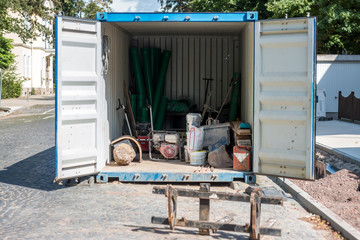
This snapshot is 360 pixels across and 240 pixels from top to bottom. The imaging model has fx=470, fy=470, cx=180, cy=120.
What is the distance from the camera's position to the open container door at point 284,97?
24.7 ft

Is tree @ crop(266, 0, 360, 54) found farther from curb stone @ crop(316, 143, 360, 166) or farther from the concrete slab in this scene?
curb stone @ crop(316, 143, 360, 166)

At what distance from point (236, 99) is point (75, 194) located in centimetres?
528

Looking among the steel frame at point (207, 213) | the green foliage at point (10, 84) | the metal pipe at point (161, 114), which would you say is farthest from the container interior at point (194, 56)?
the green foliage at point (10, 84)

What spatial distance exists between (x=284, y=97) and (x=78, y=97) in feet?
11.4

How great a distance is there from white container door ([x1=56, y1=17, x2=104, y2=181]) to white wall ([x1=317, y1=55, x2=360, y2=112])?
53.1 feet

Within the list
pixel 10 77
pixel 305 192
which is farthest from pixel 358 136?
pixel 10 77

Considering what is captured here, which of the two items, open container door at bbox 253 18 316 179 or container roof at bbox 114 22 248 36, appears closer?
open container door at bbox 253 18 316 179

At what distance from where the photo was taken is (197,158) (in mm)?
9203

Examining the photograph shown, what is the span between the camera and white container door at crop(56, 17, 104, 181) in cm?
783

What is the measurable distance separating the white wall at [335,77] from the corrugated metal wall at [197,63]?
1093cm

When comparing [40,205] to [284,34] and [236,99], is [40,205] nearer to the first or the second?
[284,34]

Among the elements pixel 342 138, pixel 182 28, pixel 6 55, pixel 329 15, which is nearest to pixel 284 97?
pixel 182 28

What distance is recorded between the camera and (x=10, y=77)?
37.2 metres

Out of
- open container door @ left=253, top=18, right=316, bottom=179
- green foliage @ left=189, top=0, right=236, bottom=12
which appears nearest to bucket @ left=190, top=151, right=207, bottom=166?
open container door @ left=253, top=18, right=316, bottom=179
